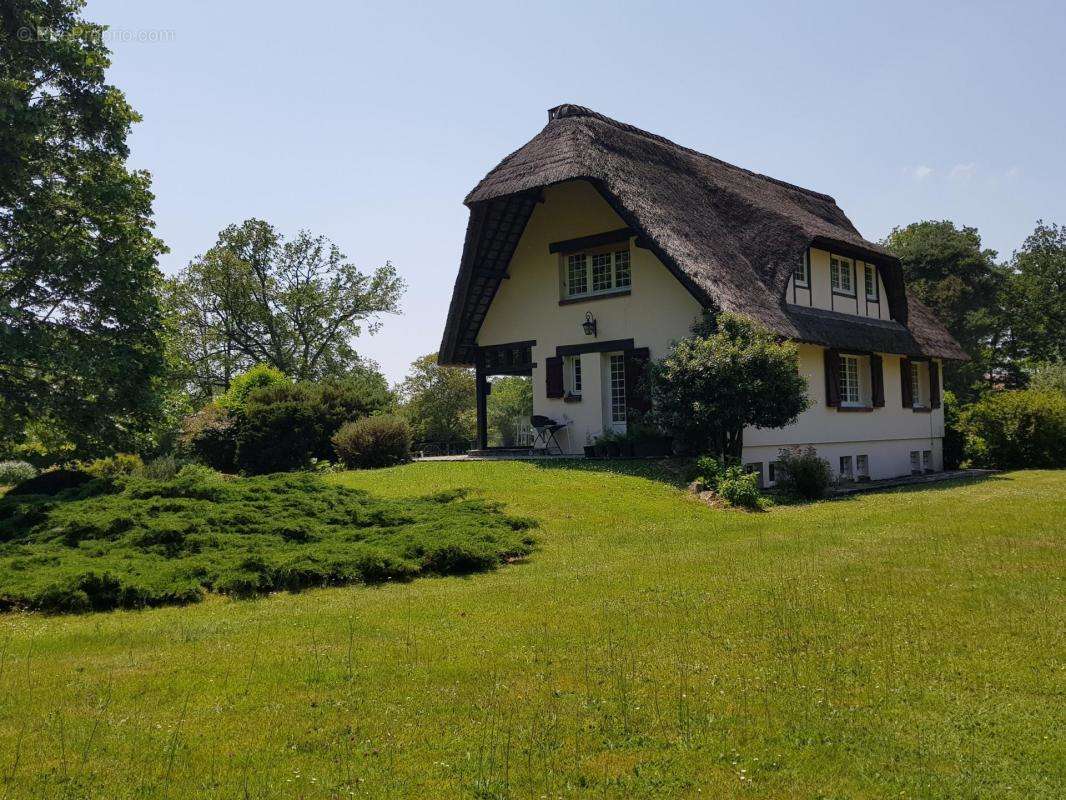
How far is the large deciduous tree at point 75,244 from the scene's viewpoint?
17.0 metres

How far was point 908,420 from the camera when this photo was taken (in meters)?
27.3

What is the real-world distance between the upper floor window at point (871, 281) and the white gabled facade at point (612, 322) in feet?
0.17

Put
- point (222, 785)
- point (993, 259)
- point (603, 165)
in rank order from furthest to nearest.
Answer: point (993, 259) → point (603, 165) → point (222, 785)

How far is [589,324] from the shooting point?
22.4m

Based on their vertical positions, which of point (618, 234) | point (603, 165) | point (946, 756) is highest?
point (603, 165)

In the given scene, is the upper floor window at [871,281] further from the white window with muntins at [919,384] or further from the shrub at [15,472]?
the shrub at [15,472]

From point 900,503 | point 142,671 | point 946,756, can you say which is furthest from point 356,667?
point 900,503

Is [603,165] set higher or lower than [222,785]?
higher

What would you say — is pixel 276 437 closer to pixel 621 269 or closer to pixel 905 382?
pixel 621 269

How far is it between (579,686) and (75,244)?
15.4 meters

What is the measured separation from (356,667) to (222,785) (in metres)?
1.92

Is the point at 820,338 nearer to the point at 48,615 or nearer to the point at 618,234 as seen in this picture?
the point at 618,234

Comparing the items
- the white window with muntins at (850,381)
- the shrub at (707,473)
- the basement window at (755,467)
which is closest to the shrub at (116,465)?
the shrub at (707,473)

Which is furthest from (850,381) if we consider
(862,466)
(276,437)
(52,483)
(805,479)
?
(52,483)
